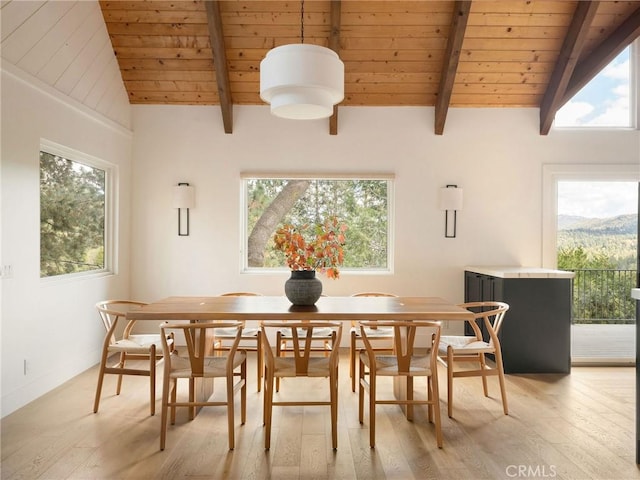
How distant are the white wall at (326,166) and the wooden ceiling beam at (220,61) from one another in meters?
0.20

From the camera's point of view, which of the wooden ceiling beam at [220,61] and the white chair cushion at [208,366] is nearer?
the white chair cushion at [208,366]

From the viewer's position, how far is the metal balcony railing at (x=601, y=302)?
17.6 ft

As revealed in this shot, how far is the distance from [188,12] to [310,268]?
2863 millimetres

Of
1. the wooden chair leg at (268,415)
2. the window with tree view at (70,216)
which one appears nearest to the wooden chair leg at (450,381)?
the wooden chair leg at (268,415)

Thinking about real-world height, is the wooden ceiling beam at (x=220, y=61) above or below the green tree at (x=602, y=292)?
above

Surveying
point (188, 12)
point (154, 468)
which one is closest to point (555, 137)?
point (188, 12)

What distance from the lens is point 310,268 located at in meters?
3.31

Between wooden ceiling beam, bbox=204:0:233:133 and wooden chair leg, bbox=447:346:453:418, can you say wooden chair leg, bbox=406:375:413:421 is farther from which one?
wooden ceiling beam, bbox=204:0:233:133

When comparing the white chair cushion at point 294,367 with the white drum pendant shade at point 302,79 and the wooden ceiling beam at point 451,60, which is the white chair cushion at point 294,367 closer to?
the white drum pendant shade at point 302,79

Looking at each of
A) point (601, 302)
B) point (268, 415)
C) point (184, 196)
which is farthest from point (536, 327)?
point (184, 196)

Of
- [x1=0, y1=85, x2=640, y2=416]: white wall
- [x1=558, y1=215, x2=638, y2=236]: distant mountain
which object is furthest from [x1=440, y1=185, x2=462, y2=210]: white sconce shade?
[x1=558, y1=215, x2=638, y2=236]: distant mountain

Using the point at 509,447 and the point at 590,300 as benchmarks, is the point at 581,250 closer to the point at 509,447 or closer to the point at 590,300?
the point at 590,300

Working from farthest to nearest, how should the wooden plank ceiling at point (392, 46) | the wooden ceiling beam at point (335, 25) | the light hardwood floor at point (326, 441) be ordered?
the wooden plank ceiling at point (392, 46) → the wooden ceiling beam at point (335, 25) → the light hardwood floor at point (326, 441)

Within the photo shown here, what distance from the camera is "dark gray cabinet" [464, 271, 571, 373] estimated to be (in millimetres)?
A: 4391
